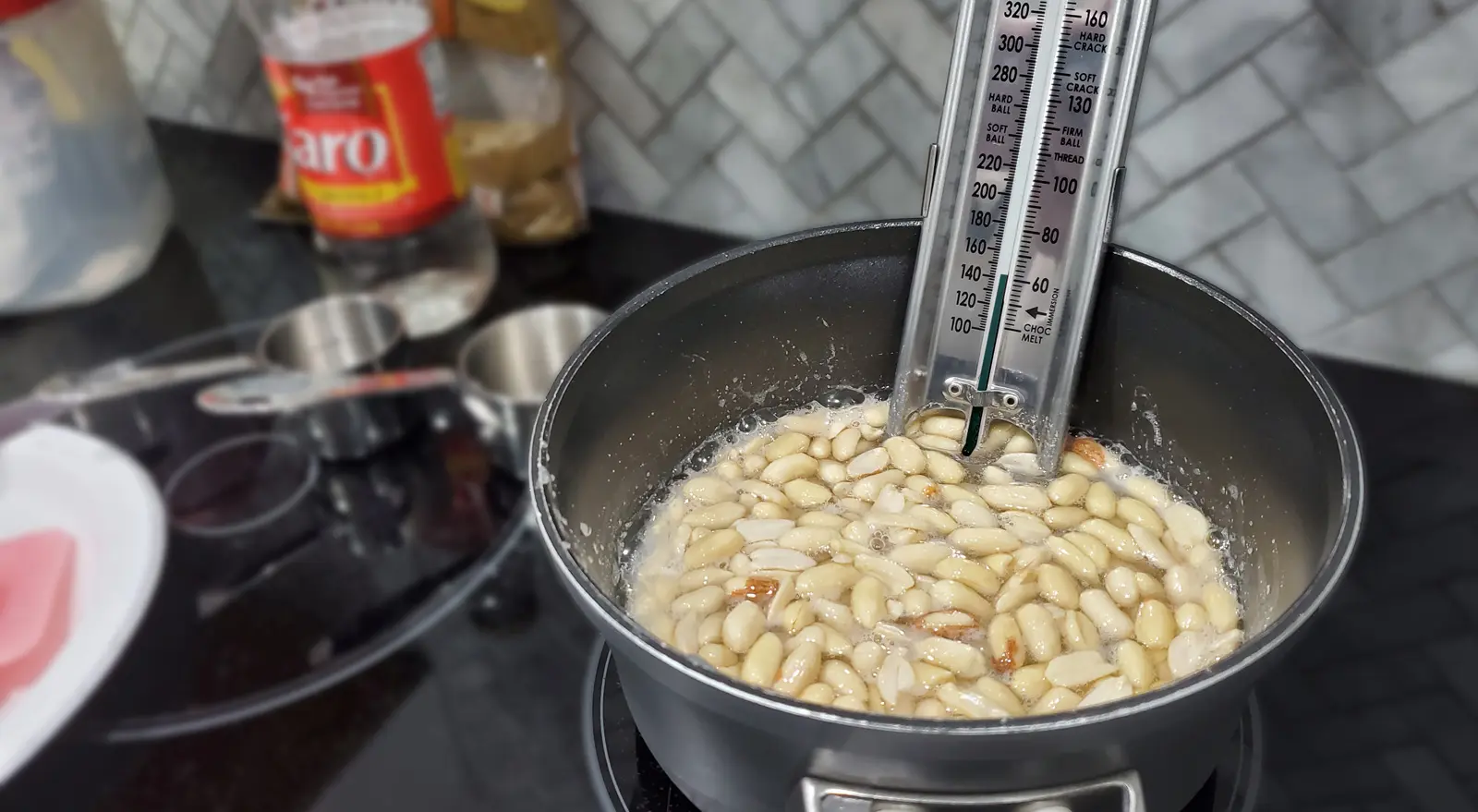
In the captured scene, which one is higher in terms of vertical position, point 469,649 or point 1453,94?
point 1453,94

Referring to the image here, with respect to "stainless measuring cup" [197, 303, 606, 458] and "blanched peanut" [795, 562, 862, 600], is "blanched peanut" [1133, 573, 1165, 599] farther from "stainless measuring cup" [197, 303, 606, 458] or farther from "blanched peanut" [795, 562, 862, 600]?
"stainless measuring cup" [197, 303, 606, 458]

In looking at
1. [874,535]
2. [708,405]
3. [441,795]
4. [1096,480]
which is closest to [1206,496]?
[1096,480]

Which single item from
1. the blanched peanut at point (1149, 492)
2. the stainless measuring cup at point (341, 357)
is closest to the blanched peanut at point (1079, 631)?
the blanched peanut at point (1149, 492)

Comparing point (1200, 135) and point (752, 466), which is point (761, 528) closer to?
point (752, 466)

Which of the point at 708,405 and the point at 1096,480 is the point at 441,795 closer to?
the point at 708,405

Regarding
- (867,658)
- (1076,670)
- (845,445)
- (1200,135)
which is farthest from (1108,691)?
(1200,135)

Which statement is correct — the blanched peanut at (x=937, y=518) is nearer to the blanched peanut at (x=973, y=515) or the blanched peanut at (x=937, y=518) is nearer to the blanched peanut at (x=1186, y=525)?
the blanched peanut at (x=973, y=515)

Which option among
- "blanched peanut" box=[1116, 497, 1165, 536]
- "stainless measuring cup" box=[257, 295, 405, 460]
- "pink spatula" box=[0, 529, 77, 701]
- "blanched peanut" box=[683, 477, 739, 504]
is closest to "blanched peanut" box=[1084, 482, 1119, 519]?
"blanched peanut" box=[1116, 497, 1165, 536]
